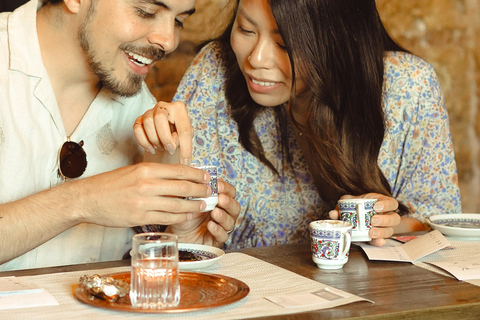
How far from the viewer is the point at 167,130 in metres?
1.49

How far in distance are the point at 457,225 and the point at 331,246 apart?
594 mm

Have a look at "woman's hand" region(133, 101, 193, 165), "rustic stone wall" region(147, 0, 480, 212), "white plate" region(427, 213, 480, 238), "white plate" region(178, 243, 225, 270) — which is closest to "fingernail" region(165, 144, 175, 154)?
"woman's hand" region(133, 101, 193, 165)

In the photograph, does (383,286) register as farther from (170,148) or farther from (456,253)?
(170,148)

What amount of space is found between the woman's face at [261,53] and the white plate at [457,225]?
1.97 ft

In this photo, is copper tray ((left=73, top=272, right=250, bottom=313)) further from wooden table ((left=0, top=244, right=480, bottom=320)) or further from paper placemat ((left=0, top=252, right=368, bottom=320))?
wooden table ((left=0, top=244, right=480, bottom=320))

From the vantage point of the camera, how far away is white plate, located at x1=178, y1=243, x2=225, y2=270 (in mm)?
1216

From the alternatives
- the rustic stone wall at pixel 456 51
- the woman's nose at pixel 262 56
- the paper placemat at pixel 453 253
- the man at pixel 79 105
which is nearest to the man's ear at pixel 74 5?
the man at pixel 79 105

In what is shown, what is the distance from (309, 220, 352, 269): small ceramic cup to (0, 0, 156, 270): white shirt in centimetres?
76

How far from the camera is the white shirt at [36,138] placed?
1.60 m

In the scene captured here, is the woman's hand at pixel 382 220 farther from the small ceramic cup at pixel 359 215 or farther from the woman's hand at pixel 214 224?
the woman's hand at pixel 214 224

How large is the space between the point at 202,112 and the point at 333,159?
506 mm

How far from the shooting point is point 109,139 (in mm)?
1829

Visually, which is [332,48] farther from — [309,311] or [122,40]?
[309,311]

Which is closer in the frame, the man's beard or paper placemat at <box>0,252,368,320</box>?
paper placemat at <box>0,252,368,320</box>
